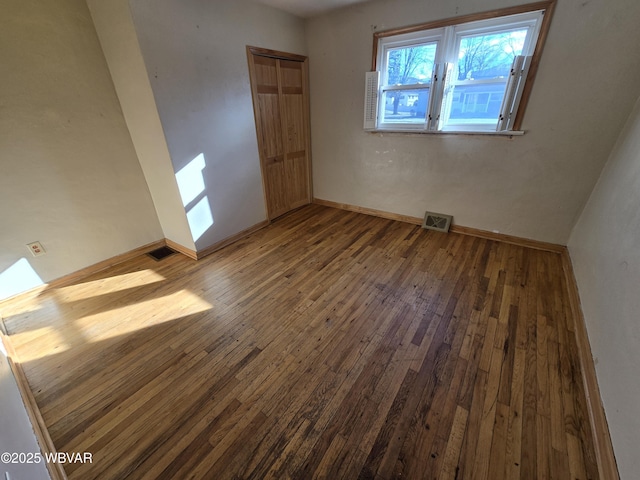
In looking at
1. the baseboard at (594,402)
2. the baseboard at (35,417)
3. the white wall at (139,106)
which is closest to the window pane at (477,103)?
the baseboard at (594,402)

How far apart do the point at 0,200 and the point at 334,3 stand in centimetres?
349

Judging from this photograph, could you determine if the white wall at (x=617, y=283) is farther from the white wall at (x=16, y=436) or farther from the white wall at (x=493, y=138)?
the white wall at (x=16, y=436)

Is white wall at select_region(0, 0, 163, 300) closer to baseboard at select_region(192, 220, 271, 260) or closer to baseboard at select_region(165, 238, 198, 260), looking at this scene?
baseboard at select_region(165, 238, 198, 260)

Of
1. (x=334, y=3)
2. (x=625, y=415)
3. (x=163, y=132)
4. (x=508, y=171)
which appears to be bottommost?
(x=625, y=415)

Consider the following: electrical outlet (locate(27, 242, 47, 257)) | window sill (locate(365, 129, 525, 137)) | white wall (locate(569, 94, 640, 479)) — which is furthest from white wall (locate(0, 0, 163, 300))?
white wall (locate(569, 94, 640, 479))

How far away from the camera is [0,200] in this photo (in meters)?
1.97

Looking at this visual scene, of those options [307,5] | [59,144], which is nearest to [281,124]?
[307,5]

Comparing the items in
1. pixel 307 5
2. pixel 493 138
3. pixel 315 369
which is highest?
pixel 307 5

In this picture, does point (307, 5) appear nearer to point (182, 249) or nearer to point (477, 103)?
point (477, 103)

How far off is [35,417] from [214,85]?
8.82 ft

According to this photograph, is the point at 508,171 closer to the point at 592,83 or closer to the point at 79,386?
the point at 592,83

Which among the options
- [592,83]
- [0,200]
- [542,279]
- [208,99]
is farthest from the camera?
[208,99]

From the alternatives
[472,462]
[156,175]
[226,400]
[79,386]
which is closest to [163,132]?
[156,175]

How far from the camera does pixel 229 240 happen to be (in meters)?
3.08
